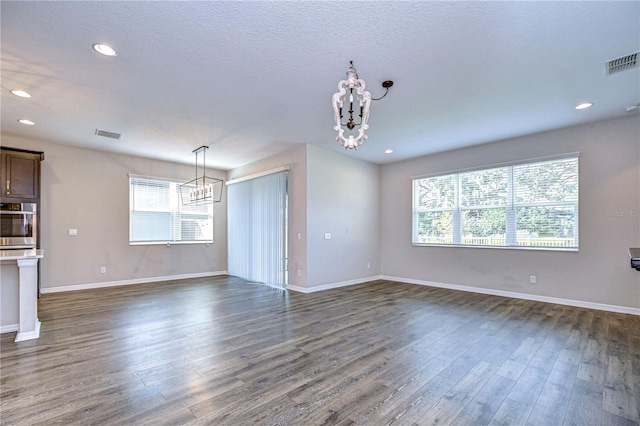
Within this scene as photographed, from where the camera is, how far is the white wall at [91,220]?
5559 millimetres

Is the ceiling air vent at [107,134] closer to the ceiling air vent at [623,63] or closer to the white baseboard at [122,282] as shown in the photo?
the white baseboard at [122,282]

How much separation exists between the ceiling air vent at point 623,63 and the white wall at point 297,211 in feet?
13.6

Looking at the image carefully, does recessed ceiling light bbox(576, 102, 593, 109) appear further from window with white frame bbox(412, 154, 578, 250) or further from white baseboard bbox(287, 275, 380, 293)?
white baseboard bbox(287, 275, 380, 293)

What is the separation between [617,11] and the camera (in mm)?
2176

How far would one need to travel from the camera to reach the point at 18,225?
16.5ft

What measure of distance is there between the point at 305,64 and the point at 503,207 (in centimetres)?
447

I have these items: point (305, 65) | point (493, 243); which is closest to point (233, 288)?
point (305, 65)

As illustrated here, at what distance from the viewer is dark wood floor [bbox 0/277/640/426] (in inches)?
78.1

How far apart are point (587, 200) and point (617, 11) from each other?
130 inches

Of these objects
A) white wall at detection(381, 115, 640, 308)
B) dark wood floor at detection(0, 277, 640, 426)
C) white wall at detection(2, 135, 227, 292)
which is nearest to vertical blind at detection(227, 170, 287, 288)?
white wall at detection(2, 135, 227, 292)

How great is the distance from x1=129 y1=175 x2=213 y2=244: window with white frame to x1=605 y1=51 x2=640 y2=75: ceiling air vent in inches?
299

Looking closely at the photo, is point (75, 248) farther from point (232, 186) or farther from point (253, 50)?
point (253, 50)

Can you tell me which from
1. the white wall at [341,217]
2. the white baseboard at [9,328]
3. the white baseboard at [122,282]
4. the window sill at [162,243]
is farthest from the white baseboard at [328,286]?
the white baseboard at [9,328]

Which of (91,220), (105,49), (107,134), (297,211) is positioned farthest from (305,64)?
(91,220)
